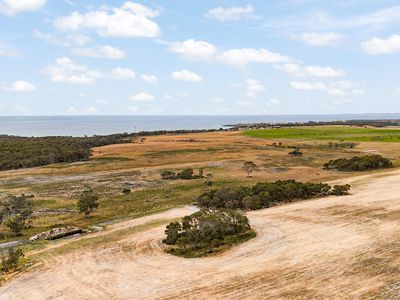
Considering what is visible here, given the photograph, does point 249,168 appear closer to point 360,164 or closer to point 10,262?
point 360,164

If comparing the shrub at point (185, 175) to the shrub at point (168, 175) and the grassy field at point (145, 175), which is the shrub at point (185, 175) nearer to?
the shrub at point (168, 175)

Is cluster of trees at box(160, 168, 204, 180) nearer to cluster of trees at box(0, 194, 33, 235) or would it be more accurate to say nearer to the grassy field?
the grassy field

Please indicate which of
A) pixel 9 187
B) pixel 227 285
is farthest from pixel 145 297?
pixel 9 187

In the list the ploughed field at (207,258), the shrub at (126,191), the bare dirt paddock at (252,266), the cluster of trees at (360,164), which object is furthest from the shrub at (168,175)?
the bare dirt paddock at (252,266)

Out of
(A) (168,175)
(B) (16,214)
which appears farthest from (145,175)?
(B) (16,214)

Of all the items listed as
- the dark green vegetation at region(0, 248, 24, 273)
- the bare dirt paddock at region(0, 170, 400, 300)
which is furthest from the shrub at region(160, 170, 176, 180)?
the dark green vegetation at region(0, 248, 24, 273)

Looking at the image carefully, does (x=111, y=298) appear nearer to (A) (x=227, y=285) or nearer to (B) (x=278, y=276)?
(A) (x=227, y=285)
